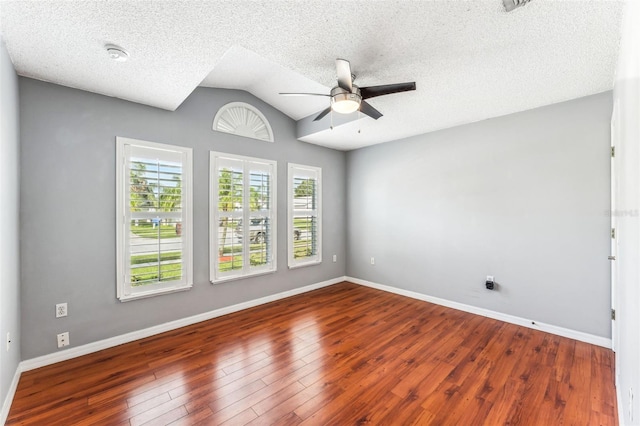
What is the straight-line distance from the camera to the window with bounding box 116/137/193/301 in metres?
2.87

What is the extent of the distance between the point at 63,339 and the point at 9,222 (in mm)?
1240

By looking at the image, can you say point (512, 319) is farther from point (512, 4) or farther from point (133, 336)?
point (133, 336)

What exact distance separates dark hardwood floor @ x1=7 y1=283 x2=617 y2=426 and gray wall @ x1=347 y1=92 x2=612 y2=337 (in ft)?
1.76

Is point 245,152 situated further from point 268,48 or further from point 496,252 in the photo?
point 496,252

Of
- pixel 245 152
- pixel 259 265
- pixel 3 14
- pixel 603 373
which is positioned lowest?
pixel 603 373

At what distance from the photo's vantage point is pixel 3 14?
1658mm

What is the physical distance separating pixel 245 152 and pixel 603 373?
447 centimetres

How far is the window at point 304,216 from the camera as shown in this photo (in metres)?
4.49

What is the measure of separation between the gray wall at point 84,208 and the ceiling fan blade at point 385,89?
7.06 ft

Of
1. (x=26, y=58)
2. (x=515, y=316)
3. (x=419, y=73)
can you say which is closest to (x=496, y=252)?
(x=515, y=316)

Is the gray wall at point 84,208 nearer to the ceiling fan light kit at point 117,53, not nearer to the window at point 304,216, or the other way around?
the ceiling fan light kit at point 117,53

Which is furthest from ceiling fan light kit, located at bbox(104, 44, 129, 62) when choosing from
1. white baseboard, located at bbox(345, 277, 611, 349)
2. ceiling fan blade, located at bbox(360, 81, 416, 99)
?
white baseboard, located at bbox(345, 277, 611, 349)

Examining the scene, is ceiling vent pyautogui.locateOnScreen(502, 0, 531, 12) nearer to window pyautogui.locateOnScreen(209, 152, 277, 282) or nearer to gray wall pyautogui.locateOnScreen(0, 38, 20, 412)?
window pyautogui.locateOnScreen(209, 152, 277, 282)

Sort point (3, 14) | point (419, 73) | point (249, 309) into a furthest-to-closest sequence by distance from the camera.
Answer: point (249, 309) → point (419, 73) → point (3, 14)
